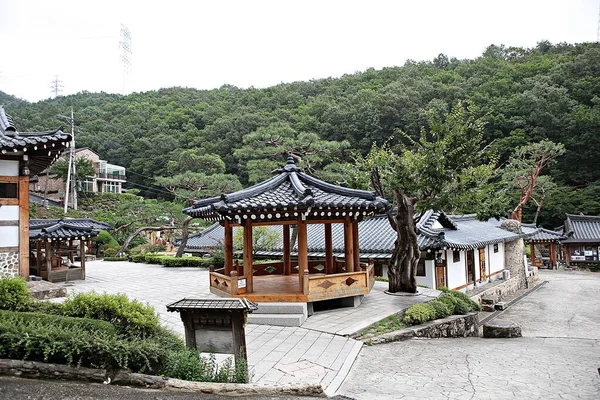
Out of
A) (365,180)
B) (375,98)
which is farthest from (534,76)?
(365,180)

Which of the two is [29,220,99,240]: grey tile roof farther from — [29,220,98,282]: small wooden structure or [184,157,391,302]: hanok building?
[184,157,391,302]: hanok building

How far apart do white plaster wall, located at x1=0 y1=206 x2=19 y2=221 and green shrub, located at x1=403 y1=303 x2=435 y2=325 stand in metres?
11.4

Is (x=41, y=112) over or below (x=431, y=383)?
over

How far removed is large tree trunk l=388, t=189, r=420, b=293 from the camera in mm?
14391

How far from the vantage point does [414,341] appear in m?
10.6

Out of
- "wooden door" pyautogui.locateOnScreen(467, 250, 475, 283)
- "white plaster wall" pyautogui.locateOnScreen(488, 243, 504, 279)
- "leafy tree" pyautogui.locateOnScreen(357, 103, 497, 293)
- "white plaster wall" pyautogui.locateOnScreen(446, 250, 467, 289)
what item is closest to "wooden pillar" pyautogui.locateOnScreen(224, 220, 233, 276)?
"leafy tree" pyautogui.locateOnScreen(357, 103, 497, 293)

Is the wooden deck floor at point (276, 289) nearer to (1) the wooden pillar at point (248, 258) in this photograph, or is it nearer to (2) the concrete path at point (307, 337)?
(1) the wooden pillar at point (248, 258)

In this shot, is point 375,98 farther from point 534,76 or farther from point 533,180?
point 533,180

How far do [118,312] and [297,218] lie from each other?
5720 millimetres

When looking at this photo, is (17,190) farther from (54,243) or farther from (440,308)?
(440,308)

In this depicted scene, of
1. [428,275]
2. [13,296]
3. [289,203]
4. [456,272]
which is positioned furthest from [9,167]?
[456,272]

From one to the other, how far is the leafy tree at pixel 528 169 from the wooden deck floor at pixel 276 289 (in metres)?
31.0

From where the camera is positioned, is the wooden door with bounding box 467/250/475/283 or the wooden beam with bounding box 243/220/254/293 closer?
the wooden beam with bounding box 243/220/254/293

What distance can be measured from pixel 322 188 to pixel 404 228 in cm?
359
